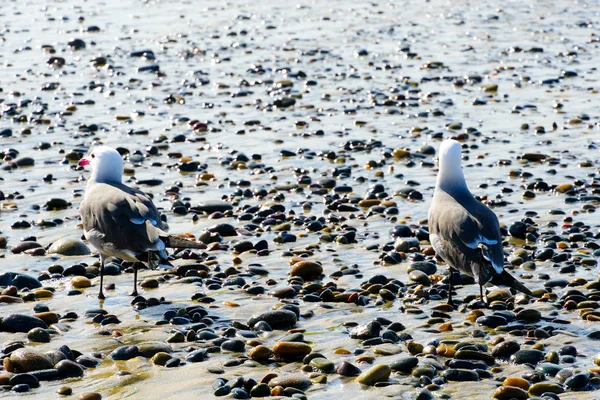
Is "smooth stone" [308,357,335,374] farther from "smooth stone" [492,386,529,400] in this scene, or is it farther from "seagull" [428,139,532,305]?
"seagull" [428,139,532,305]

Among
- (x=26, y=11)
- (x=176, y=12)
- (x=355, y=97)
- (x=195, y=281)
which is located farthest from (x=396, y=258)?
(x=26, y=11)

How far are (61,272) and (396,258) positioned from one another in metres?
3.64

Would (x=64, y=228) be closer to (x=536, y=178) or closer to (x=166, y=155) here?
(x=166, y=155)

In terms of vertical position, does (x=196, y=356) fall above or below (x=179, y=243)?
below

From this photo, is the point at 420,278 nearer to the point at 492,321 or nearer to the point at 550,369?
the point at 492,321

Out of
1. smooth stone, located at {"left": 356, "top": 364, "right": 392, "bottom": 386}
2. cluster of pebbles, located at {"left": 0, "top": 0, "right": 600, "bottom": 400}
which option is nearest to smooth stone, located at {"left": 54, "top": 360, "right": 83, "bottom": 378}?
cluster of pebbles, located at {"left": 0, "top": 0, "right": 600, "bottom": 400}

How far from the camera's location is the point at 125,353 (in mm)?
7914

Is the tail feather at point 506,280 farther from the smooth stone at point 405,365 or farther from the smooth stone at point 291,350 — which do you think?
the smooth stone at point 291,350

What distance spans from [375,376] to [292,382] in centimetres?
64

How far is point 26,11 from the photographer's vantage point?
32.2 meters

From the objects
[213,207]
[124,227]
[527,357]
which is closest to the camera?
[527,357]

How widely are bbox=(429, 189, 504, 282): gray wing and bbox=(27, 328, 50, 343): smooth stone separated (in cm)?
384

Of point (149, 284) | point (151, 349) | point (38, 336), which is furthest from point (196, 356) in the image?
point (149, 284)

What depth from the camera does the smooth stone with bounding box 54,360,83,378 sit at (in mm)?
7461
